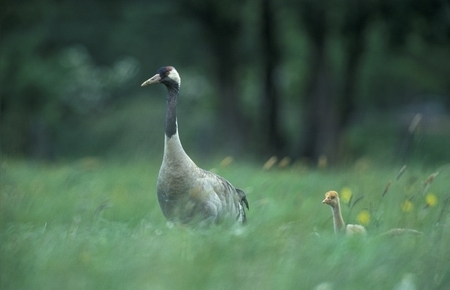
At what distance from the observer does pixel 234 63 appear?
23688mm

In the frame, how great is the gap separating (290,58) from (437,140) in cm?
702

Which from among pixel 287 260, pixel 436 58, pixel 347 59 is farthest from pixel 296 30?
pixel 287 260

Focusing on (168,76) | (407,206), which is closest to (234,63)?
(168,76)

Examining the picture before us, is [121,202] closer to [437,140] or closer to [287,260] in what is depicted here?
[287,260]

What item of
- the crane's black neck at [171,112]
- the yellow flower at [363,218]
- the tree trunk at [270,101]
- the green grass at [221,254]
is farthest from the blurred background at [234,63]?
the green grass at [221,254]

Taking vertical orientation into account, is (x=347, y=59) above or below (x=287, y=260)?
below

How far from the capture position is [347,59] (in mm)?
22766

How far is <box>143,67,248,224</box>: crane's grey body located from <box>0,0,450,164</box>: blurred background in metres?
6.00

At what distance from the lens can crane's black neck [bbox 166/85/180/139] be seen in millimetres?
7307

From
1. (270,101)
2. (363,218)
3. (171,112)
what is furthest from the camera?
(270,101)

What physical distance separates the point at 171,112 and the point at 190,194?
102 centimetres

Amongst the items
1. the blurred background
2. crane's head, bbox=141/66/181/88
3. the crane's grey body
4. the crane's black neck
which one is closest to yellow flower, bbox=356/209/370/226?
the crane's grey body

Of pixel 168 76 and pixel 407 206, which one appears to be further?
pixel 168 76

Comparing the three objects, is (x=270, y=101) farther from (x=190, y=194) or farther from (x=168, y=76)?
(x=190, y=194)
